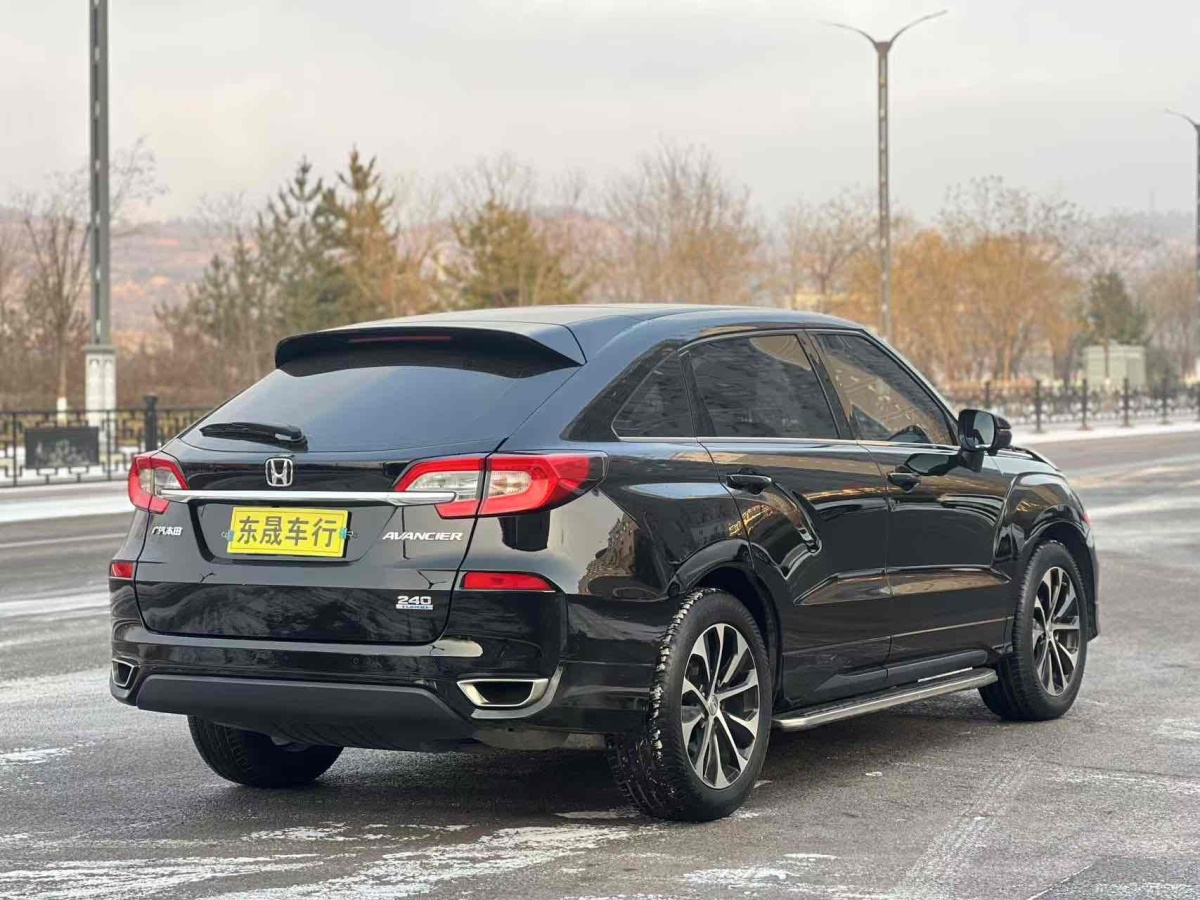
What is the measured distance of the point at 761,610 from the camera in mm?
6328

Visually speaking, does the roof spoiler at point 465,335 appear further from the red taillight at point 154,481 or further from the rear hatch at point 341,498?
the red taillight at point 154,481

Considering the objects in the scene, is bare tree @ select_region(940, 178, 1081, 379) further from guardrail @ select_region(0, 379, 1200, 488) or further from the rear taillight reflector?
the rear taillight reflector

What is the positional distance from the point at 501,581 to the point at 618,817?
3.35 ft

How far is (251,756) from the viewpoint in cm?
656

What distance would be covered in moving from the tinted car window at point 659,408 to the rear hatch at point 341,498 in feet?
0.80

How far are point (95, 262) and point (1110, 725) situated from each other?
999 inches

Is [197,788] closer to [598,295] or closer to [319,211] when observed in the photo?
[319,211]

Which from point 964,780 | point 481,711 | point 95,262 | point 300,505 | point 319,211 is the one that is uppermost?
point 319,211

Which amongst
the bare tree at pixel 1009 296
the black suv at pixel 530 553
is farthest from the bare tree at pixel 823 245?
the black suv at pixel 530 553

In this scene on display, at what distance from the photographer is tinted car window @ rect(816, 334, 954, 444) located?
7062 millimetres

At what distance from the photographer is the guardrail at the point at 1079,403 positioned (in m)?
55.9

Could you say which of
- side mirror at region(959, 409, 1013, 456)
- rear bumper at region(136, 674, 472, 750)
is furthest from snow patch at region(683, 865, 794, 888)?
side mirror at region(959, 409, 1013, 456)

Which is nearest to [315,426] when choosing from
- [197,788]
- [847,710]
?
[197,788]

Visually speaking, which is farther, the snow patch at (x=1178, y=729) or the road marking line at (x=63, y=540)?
the road marking line at (x=63, y=540)
